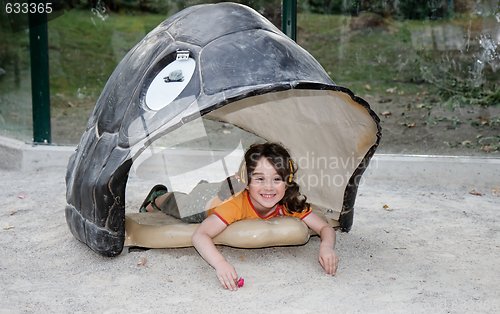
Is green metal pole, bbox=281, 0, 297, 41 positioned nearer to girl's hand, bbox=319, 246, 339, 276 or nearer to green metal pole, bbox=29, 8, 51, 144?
green metal pole, bbox=29, 8, 51, 144

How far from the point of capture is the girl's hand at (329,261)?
10.0 ft

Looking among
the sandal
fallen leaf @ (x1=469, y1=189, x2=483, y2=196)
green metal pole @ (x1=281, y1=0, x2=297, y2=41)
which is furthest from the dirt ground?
the sandal

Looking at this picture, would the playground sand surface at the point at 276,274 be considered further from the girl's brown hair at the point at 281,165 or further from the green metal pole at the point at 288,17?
the green metal pole at the point at 288,17

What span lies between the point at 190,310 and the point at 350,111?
1184 millimetres

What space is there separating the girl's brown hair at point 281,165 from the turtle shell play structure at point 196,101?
28 cm

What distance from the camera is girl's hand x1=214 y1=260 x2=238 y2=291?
288 centimetres

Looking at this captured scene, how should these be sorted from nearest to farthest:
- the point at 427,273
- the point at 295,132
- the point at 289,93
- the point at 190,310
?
the point at 190,310 → the point at 427,273 → the point at 289,93 → the point at 295,132

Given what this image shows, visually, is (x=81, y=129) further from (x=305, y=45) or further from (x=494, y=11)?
(x=494, y=11)

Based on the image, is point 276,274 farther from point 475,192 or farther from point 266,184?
point 475,192

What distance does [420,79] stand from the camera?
5.43 metres

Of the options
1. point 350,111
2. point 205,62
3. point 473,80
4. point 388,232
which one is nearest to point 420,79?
point 473,80

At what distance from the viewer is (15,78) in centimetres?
566

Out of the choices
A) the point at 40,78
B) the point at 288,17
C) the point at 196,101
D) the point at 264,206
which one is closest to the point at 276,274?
the point at 264,206

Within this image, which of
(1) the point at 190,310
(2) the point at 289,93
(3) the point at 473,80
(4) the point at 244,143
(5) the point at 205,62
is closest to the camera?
(1) the point at 190,310
